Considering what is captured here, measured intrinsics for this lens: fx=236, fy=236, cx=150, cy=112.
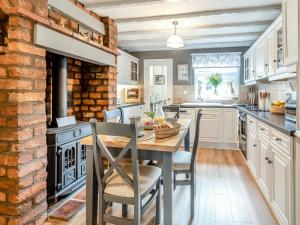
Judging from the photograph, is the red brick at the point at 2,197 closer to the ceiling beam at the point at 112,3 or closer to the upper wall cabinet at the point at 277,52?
the ceiling beam at the point at 112,3

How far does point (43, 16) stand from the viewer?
2133 millimetres

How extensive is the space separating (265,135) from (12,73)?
2525 millimetres

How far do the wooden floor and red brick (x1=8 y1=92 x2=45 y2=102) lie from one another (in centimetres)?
116

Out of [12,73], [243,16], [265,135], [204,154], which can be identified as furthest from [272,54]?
[12,73]

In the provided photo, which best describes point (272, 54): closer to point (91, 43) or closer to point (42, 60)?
point (91, 43)

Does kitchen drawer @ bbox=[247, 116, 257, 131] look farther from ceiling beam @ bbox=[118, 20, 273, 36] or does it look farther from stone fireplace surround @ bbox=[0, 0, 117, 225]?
stone fireplace surround @ bbox=[0, 0, 117, 225]

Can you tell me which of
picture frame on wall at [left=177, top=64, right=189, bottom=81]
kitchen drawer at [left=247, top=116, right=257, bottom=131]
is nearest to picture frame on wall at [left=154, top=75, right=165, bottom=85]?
Result: picture frame on wall at [left=177, top=64, right=189, bottom=81]

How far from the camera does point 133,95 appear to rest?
21.2 feet

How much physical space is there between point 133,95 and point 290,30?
15.8ft

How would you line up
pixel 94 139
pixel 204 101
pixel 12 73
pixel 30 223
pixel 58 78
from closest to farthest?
1. pixel 94 139
2. pixel 12 73
3. pixel 30 223
4. pixel 58 78
5. pixel 204 101

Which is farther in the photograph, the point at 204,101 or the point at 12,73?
the point at 204,101

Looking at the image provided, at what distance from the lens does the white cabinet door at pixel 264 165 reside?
2478 mm

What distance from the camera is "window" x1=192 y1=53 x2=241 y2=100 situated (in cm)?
587

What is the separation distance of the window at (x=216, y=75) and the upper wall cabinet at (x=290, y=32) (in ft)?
12.7
